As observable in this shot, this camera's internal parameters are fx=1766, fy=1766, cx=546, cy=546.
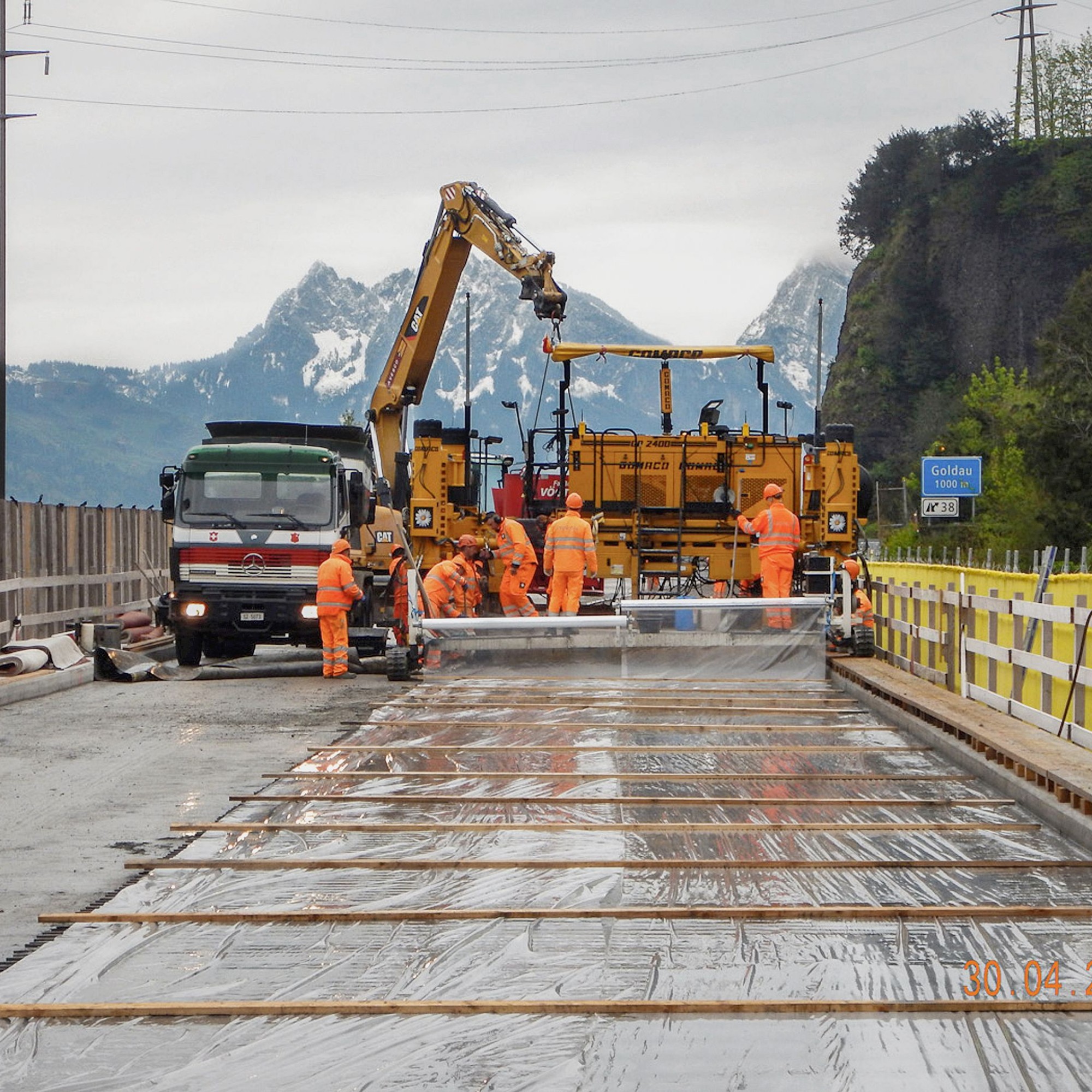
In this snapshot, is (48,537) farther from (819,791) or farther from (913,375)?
(913,375)

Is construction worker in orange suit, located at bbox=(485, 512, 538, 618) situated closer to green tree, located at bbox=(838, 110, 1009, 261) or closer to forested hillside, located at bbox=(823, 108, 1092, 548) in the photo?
forested hillside, located at bbox=(823, 108, 1092, 548)

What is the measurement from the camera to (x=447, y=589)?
21.5 meters

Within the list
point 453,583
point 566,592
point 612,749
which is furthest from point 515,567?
point 612,749

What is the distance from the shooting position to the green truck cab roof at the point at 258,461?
21047 mm

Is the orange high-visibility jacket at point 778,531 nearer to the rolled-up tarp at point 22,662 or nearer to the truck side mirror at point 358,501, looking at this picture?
the truck side mirror at point 358,501

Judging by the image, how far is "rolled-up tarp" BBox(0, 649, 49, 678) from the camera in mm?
18406

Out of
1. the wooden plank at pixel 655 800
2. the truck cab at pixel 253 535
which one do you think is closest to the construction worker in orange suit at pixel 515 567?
the truck cab at pixel 253 535

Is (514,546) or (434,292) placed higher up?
(434,292)

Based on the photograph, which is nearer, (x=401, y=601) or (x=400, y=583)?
(x=401, y=601)

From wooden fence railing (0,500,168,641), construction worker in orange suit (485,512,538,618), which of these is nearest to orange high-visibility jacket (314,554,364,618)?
construction worker in orange suit (485,512,538,618)

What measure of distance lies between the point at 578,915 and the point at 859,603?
1336cm

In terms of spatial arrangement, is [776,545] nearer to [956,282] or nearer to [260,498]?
[260,498]

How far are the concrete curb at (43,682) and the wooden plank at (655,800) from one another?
24.5ft

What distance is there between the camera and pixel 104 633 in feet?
68.1
